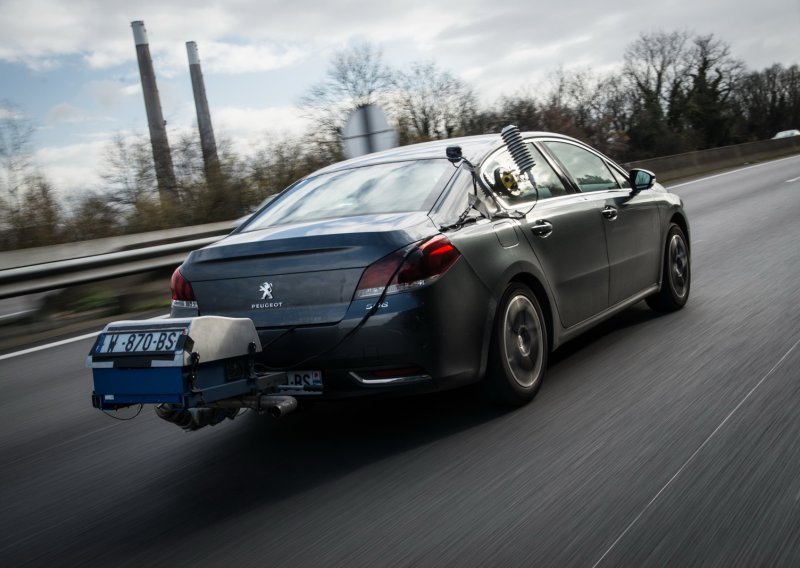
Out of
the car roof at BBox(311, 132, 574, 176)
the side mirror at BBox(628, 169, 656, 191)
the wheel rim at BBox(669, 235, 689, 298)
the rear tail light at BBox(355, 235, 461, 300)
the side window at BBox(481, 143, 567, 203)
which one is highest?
the car roof at BBox(311, 132, 574, 176)

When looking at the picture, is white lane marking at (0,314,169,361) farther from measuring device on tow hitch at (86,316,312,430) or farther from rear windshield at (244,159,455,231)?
measuring device on tow hitch at (86,316,312,430)

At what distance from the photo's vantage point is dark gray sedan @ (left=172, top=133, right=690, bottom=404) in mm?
4316

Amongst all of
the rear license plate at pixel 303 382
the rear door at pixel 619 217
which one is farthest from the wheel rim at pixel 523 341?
Result: the rear door at pixel 619 217

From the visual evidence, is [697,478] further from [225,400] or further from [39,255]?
[39,255]


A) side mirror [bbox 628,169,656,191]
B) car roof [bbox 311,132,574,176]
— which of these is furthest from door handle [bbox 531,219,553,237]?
side mirror [bbox 628,169,656,191]

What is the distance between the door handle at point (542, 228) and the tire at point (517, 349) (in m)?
0.37

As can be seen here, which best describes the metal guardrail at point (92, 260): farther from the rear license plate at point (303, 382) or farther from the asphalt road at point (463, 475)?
the rear license plate at point (303, 382)

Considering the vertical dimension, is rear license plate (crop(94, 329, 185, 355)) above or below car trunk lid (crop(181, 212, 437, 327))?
below

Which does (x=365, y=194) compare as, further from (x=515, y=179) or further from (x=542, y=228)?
(x=542, y=228)

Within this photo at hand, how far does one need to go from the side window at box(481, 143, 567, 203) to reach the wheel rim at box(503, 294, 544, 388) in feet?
2.20

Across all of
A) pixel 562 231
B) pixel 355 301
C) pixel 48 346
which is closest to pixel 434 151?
pixel 562 231

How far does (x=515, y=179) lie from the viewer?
5.45 m

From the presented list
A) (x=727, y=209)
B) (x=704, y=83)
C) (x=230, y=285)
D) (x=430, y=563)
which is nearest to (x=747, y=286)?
(x=230, y=285)

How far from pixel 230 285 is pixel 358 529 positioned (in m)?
1.57
